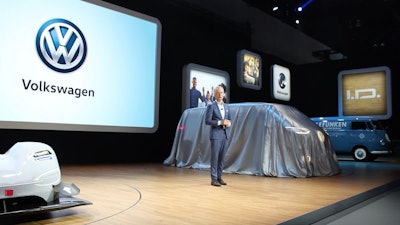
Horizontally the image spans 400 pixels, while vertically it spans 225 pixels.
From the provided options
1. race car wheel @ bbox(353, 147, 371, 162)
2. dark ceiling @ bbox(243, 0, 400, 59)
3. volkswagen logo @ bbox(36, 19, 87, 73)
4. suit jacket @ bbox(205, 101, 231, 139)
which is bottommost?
race car wheel @ bbox(353, 147, 371, 162)

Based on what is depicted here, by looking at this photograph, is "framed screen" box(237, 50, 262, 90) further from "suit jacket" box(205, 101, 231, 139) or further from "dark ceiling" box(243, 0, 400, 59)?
"suit jacket" box(205, 101, 231, 139)

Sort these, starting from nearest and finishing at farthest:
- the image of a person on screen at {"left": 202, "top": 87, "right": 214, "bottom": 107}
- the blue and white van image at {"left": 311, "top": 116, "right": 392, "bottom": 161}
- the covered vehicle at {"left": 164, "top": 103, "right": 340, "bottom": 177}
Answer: the covered vehicle at {"left": 164, "top": 103, "right": 340, "bottom": 177} < the image of a person on screen at {"left": 202, "top": 87, "right": 214, "bottom": 107} < the blue and white van image at {"left": 311, "top": 116, "right": 392, "bottom": 161}

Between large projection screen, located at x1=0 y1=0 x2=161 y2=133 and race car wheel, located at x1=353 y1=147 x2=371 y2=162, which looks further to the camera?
race car wheel, located at x1=353 y1=147 x2=371 y2=162

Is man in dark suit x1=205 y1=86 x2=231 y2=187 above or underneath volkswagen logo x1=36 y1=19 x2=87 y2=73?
underneath

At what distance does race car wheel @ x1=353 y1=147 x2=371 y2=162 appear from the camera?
1058cm

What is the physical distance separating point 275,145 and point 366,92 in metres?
8.82

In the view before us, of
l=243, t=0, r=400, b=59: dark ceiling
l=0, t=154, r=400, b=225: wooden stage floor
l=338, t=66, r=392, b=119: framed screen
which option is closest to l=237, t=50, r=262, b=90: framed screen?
l=243, t=0, r=400, b=59: dark ceiling

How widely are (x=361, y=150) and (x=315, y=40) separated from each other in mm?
5034

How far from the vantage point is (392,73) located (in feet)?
42.6

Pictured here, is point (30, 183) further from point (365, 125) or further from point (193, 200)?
point (365, 125)

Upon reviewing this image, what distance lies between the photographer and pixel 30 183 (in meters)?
2.45

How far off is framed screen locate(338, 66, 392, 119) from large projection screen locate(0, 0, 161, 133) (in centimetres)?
878

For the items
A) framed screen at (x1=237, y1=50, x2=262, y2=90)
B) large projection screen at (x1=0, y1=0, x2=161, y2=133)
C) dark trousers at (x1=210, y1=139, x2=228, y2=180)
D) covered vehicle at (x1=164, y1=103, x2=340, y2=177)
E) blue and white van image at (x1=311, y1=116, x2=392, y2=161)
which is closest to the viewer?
dark trousers at (x1=210, y1=139, x2=228, y2=180)

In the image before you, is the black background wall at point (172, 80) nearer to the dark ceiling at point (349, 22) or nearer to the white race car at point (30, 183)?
the dark ceiling at point (349, 22)
